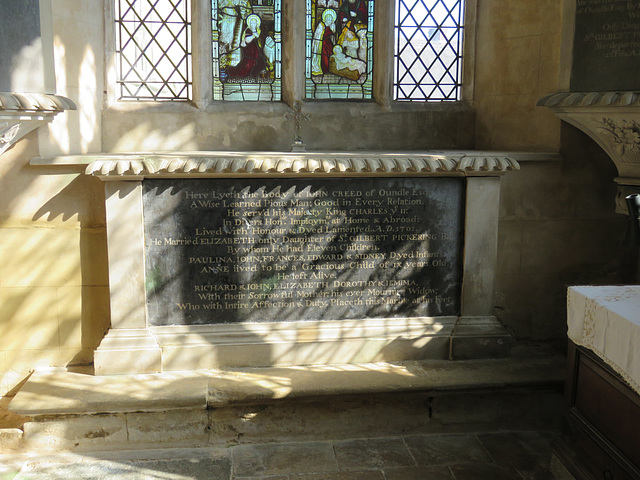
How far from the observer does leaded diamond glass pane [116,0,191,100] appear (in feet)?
14.8

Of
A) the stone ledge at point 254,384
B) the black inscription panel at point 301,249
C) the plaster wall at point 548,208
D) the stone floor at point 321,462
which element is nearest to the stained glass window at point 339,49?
the plaster wall at point 548,208

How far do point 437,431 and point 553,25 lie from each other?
8.72 feet

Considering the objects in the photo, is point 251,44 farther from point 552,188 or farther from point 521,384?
point 521,384

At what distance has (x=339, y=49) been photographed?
15.6 feet

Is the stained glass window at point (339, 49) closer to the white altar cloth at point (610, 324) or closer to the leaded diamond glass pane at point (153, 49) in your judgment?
the leaded diamond glass pane at point (153, 49)

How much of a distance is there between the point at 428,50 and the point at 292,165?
186cm

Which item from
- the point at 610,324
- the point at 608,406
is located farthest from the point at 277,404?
the point at 610,324

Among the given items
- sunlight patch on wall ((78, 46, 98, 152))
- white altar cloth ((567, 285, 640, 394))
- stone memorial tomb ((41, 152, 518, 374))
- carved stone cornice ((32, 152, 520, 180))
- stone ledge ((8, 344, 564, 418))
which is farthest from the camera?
sunlight patch on wall ((78, 46, 98, 152))

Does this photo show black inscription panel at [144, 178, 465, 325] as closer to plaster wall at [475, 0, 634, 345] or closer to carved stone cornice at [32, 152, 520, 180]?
carved stone cornice at [32, 152, 520, 180]

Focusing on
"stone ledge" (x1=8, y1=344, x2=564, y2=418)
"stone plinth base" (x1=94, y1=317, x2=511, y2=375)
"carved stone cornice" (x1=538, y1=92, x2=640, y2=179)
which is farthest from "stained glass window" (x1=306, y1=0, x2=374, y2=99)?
"stone ledge" (x1=8, y1=344, x2=564, y2=418)

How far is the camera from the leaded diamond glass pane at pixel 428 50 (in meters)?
4.79

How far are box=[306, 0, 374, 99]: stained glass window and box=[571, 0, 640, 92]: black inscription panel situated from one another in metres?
1.50

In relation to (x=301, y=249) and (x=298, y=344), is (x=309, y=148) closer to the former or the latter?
(x=301, y=249)

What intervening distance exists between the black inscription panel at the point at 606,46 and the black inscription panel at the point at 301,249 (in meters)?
1.01
